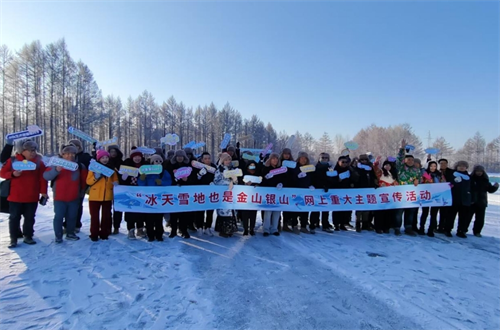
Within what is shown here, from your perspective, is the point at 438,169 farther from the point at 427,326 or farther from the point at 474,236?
the point at 427,326

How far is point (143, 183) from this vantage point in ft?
18.6

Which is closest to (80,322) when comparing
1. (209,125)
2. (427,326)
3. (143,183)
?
(143,183)

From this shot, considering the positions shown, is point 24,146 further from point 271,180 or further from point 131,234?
point 271,180

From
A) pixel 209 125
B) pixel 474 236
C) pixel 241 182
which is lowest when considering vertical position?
pixel 474 236

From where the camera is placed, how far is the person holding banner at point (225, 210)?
6035mm

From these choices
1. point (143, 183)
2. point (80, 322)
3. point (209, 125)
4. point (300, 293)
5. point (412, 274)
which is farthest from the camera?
point (209, 125)

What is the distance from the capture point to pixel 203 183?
611 cm

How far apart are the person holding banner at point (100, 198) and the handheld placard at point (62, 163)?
367mm

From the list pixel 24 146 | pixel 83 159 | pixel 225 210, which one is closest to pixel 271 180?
pixel 225 210

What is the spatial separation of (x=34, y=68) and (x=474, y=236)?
1779 inches

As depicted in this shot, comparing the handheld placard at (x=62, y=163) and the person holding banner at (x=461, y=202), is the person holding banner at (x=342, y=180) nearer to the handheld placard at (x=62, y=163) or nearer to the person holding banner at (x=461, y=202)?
the person holding banner at (x=461, y=202)

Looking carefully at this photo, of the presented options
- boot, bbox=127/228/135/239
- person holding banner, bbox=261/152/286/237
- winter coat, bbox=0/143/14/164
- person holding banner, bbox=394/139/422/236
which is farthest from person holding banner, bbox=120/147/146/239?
person holding banner, bbox=394/139/422/236

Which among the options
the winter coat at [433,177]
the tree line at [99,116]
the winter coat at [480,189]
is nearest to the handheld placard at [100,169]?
the winter coat at [433,177]

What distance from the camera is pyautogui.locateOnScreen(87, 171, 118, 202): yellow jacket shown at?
17.1 feet
